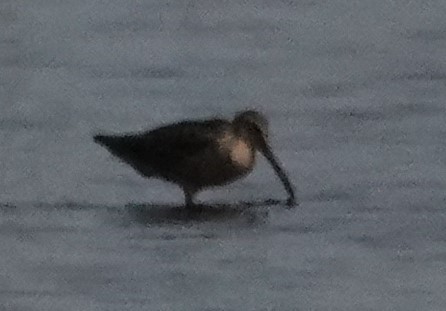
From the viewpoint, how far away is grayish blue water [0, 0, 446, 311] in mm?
1654

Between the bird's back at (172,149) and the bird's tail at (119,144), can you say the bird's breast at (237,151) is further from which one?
the bird's tail at (119,144)

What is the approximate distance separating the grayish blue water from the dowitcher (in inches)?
0.7

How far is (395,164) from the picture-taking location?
1732 mm

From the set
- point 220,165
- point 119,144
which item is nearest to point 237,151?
point 220,165

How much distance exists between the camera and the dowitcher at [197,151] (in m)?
1.72

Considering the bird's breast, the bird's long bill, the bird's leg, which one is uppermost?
the bird's breast

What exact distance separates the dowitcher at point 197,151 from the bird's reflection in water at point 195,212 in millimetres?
18

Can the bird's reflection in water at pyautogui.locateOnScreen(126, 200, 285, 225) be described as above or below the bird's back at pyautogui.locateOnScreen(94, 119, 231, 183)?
below

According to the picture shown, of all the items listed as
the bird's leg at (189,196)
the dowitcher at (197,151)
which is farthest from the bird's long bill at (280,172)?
the bird's leg at (189,196)

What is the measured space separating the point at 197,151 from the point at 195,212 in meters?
0.09

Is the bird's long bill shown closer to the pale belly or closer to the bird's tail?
the pale belly

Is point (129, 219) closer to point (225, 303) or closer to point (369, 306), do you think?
point (225, 303)

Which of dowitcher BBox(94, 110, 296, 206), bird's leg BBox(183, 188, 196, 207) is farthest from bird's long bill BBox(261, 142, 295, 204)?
bird's leg BBox(183, 188, 196, 207)

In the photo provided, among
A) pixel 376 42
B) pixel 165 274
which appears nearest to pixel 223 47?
pixel 376 42
